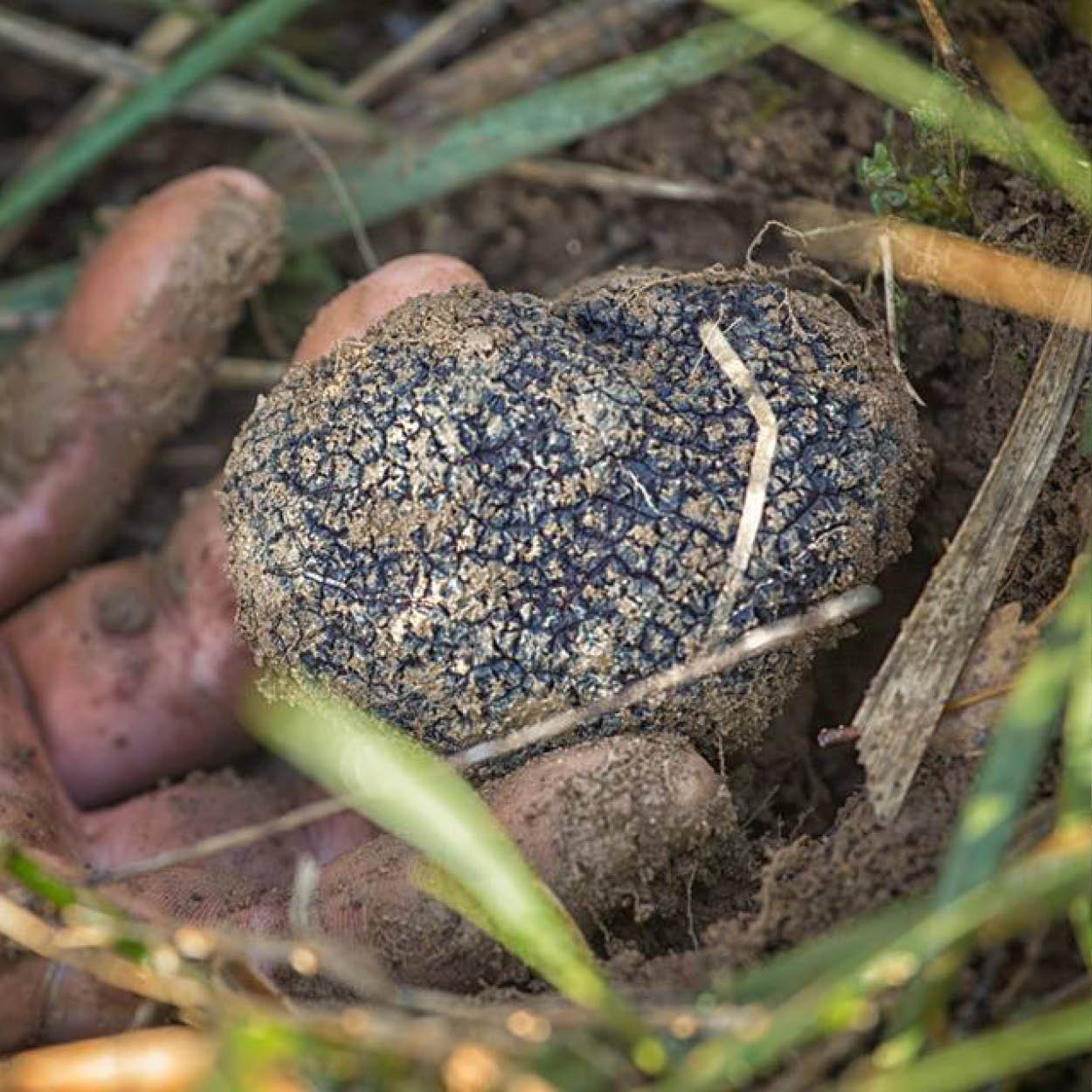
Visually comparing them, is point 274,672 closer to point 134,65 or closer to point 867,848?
point 867,848

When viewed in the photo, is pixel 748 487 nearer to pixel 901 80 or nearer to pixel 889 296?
pixel 889 296

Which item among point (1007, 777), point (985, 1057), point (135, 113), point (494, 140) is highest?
point (135, 113)

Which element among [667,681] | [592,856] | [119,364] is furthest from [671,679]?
[119,364]

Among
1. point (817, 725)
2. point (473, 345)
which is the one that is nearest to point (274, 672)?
point (473, 345)

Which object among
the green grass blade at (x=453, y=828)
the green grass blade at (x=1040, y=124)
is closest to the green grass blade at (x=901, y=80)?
the green grass blade at (x=1040, y=124)

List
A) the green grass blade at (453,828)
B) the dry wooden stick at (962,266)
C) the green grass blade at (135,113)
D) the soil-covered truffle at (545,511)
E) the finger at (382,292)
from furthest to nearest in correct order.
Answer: the green grass blade at (135,113) → the finger at (382,292) → the dry wooden stick at (962,266) → the soil-covered truffle at (545,511) → the green grass blade at (453,828)

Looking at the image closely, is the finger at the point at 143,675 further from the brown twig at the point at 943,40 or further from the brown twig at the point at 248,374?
the brown twig at the point at 943,40

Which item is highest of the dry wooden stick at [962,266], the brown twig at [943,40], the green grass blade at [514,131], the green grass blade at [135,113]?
the green grass blade at [135,113]
